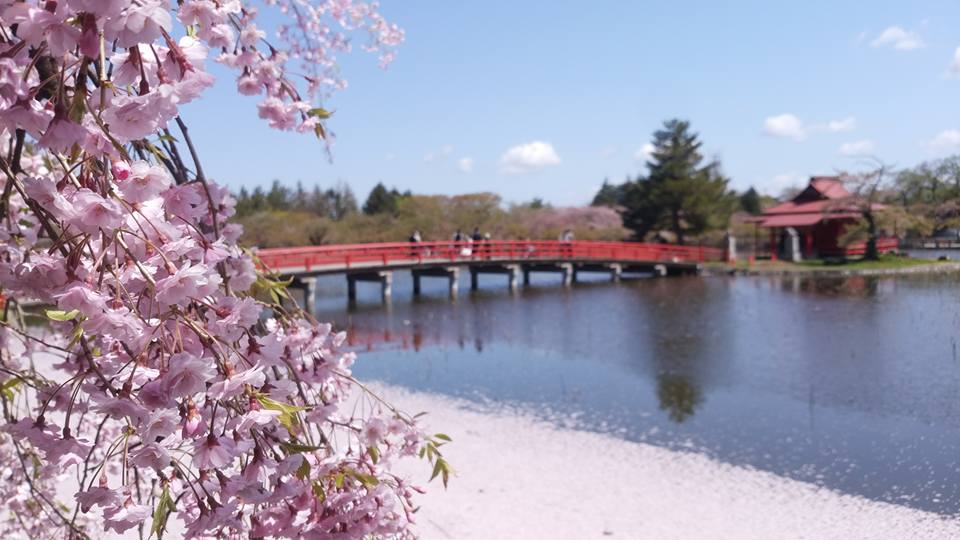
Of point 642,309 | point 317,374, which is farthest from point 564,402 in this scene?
point 642,309

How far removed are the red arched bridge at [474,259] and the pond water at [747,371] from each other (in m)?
2.35

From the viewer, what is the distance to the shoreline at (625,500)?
14.7 ft

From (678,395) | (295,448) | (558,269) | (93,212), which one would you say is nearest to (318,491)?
(295,448)

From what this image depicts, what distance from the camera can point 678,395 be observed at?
332 inches

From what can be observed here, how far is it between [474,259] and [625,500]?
684 inches

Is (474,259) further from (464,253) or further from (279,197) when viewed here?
(279,197)

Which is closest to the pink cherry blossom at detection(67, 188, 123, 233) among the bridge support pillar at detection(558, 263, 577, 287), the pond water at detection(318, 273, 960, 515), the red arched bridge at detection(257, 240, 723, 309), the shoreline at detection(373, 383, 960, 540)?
the shoreline at detection(373, 383, 960, 540)

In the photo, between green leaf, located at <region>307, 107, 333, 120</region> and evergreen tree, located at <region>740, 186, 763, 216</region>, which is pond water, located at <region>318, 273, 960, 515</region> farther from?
evergreen tree, located at <region>740, 186, 763, 216</region>

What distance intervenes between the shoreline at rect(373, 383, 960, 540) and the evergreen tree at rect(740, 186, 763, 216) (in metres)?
40.3

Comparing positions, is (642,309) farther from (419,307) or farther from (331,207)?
(331,207)

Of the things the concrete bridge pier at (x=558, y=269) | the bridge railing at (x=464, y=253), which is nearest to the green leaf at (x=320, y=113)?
the bridge railing at (x=464, y=253)

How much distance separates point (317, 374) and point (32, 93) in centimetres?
126

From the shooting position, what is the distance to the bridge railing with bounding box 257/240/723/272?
1888 centimetres

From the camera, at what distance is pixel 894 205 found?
7.10 meters
